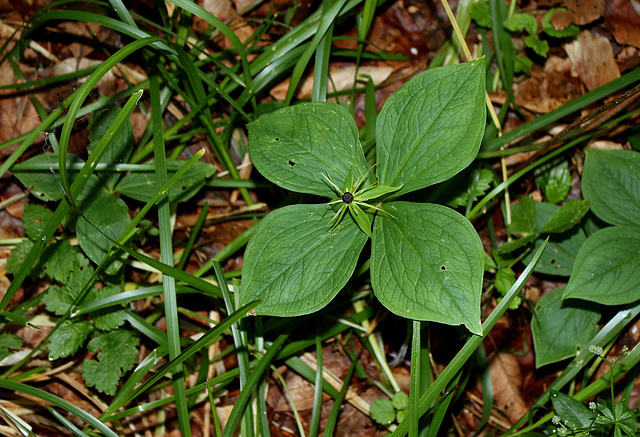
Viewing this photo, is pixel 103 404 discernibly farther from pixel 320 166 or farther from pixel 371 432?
pixel 320 166

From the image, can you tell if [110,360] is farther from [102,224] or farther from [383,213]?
[383,213]

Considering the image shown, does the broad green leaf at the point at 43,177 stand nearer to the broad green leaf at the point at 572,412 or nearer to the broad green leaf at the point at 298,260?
the broad green leaf at the point at 298,260

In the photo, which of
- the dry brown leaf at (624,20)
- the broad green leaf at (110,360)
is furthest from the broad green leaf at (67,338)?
the dry brown leaf at (624,20)

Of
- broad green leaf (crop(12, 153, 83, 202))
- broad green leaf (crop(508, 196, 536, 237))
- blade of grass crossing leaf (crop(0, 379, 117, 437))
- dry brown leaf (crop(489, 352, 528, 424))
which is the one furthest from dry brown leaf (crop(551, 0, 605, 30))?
blade of grass crossing leaf (crop(0, 379, 117, 437))

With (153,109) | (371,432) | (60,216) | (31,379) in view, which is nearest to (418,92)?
(153,109)

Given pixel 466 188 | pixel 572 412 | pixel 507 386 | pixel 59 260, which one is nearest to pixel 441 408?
pixel 572 412

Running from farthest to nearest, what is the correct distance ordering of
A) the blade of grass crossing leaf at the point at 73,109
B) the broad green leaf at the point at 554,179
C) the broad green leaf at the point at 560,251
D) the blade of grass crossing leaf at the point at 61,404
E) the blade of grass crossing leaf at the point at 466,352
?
the broad green leaf at the point at 554,179, the broad green leaf at the point at 560,251, the blade of grass crossing leaf at the point at 61,404, the blade of grass crossing leaf at the point at 466,352, the blade of grass crossing leaf at the point at 73,109

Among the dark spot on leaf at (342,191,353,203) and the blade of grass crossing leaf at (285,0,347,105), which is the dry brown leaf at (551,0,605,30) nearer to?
the blade of grass crossing leaf at (285,0,347,105)
